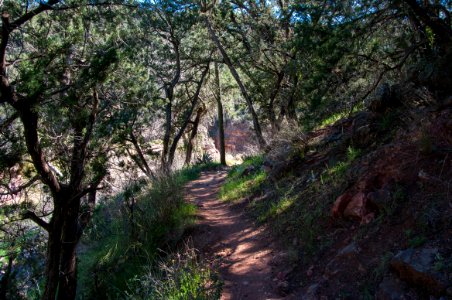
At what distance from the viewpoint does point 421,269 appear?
2.93 metres

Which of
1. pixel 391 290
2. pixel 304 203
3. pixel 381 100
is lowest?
pixel 391 290

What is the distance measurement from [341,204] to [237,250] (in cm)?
187

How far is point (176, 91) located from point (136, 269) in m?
12.8

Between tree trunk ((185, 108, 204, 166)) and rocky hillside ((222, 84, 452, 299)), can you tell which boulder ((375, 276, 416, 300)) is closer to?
rocky hillside ((222, 84, 452, 299))

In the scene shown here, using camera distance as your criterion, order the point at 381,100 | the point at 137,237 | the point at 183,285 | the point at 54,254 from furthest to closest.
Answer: the point at 137,237 < the point at 54,254 < the point at 381,100 < the point at 183,285

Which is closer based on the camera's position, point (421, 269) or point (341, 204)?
point (421, 269)

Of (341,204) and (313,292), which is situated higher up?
(341,204)

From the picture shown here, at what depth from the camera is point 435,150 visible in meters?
4.04

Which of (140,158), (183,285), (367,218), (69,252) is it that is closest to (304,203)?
(367,218)

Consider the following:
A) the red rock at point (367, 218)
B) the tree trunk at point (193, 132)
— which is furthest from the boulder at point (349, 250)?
the tree trunk at point (193, 132)

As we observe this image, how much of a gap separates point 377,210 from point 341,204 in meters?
0.58

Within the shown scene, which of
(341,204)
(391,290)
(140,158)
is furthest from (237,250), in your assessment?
(140,158)

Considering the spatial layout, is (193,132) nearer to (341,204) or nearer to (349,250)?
(341,204)

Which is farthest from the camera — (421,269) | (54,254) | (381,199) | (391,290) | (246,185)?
(246,185)
